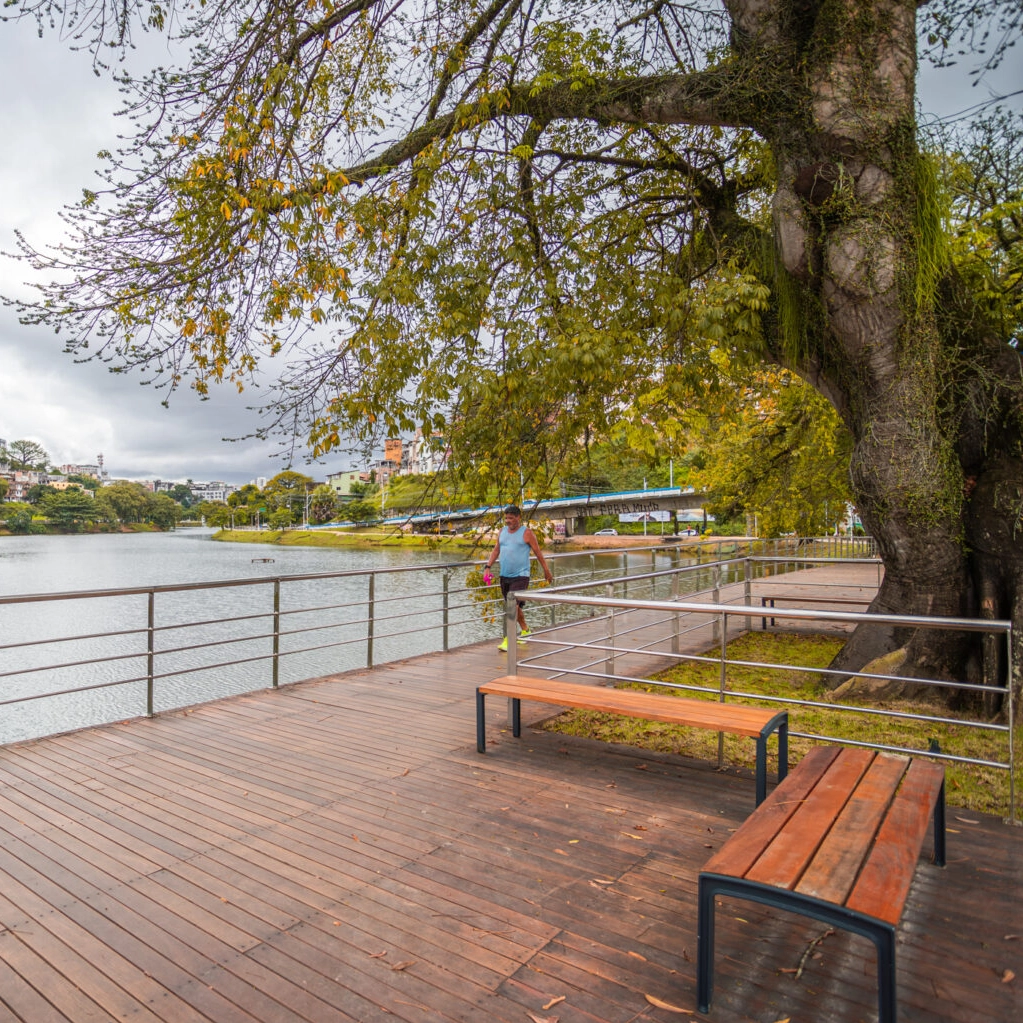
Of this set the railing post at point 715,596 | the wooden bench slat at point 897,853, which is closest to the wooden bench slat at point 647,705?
the wooden bench slat at point 897,853

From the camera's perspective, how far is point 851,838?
2.43m

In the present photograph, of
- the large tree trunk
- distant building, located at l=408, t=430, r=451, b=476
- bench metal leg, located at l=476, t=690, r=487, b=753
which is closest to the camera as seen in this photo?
bench metal leg, located at l=476, t=690, r=487, b=753

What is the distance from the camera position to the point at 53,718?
13.3 m

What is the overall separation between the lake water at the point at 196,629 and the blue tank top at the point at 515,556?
858mm

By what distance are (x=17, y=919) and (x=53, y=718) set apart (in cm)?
1245

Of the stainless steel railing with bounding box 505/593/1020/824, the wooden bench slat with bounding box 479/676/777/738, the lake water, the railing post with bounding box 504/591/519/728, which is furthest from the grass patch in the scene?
the lake water

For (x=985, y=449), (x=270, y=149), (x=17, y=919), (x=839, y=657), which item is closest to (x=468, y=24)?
(x=270, y=149)

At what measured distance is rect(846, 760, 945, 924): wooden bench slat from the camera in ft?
6.56

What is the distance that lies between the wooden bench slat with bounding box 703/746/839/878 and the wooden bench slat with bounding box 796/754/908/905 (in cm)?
16

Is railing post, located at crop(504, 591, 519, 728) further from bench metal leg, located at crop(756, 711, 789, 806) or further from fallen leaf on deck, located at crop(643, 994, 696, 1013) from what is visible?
fallen leaf on deck, located at crop(643, 994, 696, 1013)

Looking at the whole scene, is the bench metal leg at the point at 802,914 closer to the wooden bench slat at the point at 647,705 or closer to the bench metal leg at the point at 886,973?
the bench metal leg at the point at 886,973

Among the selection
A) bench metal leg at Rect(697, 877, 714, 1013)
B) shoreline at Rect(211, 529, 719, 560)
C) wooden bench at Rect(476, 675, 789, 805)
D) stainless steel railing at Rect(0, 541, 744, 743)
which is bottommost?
stainless steel railing at Rect(0, 541, 744, 743)

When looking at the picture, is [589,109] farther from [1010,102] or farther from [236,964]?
[236,964]

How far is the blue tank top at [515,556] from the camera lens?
25.2 ft
